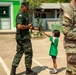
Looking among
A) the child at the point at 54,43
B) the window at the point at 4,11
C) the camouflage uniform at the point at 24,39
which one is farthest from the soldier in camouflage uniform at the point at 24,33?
the window at the point at 4,11

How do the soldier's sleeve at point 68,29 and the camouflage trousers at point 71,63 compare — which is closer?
the soldier's sleeve at point 68,29

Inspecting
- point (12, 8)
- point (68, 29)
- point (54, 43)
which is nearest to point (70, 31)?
point (68, 29)

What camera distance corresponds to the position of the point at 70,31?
3.77 metres

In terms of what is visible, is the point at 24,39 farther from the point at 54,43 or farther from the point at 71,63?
the point at 71,63

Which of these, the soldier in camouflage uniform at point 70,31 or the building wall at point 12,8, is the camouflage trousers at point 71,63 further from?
the building wall at point 12,8

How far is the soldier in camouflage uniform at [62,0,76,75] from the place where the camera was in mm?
3738

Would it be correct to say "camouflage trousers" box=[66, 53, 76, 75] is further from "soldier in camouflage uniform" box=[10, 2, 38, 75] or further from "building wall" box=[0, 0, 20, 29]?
"building wall" box=[0, 0, 20, 29]

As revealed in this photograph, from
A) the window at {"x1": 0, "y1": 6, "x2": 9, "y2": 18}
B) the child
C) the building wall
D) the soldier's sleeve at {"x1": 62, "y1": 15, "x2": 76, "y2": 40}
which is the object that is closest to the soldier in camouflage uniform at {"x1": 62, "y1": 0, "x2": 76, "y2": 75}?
the soldier's sleeve at {"x1": 62, "y1": 15, "x2": 76, "y2": 40}

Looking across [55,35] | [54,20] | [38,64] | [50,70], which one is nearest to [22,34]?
[55,35]

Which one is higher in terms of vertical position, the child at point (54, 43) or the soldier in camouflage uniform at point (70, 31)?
the soldier in camouflage uniform at point (70, 31)

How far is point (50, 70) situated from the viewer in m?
7.93

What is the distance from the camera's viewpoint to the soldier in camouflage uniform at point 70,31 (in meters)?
3.74

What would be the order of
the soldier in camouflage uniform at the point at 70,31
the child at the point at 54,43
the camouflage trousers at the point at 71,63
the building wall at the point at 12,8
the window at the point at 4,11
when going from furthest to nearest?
the window at the point at 4,11, the building wall at the point at 12,8, the child at the point at 54,43, the camouflage trousers at the point at 71,63, the soldier in camouflage uniform at the point at 70,31

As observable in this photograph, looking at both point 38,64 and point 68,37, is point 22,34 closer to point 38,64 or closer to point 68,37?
point 38,64
